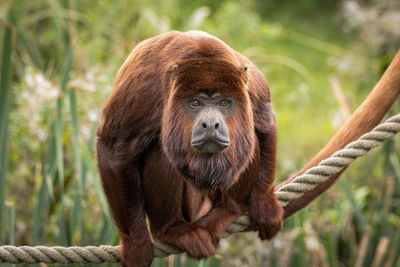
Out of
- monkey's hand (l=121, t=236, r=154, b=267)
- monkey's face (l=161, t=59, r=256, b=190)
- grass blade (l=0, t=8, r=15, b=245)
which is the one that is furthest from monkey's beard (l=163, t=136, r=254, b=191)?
grass blade (l=0, t=8, r=15, b=245)

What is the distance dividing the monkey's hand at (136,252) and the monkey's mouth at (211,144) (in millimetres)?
554

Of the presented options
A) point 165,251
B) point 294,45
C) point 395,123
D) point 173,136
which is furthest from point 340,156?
point 294,45

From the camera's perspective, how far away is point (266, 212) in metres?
2.81

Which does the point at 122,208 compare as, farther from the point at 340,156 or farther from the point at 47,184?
the point at 340,156

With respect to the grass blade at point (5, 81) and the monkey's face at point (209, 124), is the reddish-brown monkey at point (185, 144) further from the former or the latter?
the grass blade at point (5, 81)

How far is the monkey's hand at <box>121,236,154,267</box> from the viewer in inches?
105

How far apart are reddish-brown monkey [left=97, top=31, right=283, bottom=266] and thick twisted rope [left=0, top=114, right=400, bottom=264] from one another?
0.36 ft

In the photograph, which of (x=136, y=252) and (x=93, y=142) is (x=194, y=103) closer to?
(x=136, y=252)

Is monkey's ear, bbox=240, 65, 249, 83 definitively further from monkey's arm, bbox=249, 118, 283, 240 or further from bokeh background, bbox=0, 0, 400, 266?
bokeh background, bbox=0, 0, 400, 266

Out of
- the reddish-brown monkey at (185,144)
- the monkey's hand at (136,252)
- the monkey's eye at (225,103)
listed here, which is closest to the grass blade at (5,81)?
the reddish-brown monkey at (185,144)

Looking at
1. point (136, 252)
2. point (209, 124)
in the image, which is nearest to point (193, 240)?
point (136, 252)

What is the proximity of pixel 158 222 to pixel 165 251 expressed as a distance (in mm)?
175

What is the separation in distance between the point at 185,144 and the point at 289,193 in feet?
1.73

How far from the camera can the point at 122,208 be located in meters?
2.72
